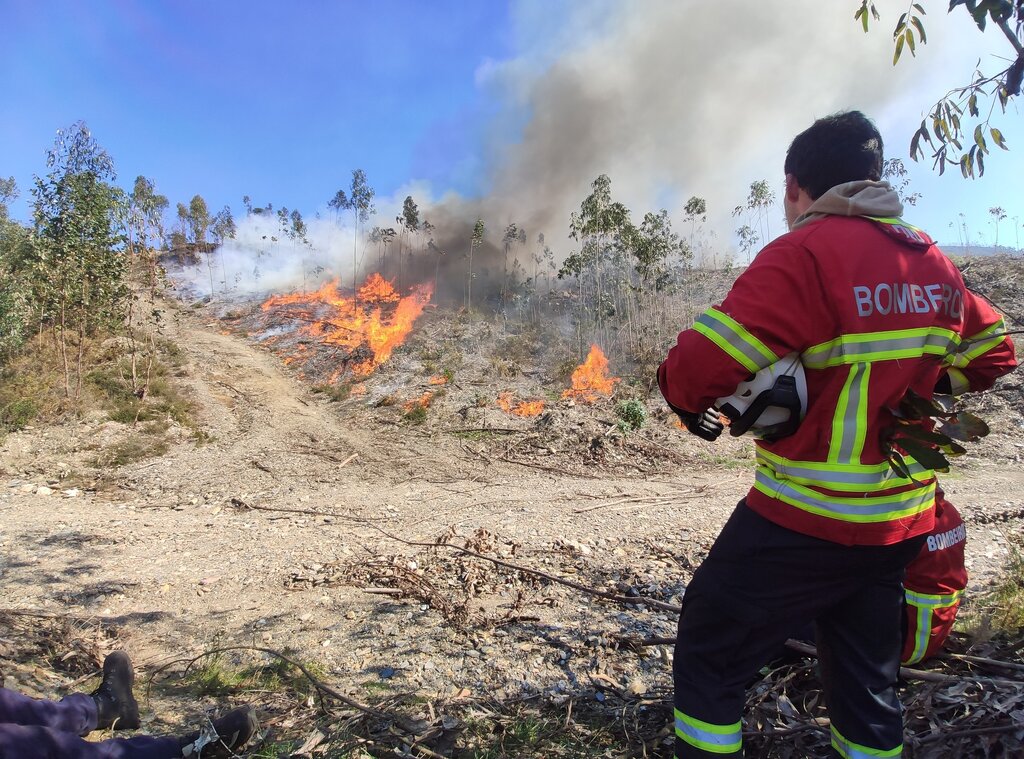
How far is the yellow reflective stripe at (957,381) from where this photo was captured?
1.68 metres

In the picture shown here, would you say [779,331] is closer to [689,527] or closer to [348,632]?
[348,632]

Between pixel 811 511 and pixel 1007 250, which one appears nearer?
pixel 811 511

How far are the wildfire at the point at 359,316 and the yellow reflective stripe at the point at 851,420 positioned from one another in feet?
46.9

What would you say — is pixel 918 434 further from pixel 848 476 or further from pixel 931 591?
pixel 931 591

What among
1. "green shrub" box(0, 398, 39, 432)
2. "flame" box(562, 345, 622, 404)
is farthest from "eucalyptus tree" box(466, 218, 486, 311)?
"green shrub" box(0, 398, 39, 432)

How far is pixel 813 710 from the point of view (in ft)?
6.21

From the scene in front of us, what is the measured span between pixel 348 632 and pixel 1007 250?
32991mm

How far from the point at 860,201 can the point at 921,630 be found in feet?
4.93

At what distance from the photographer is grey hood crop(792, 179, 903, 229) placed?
1.38 metres

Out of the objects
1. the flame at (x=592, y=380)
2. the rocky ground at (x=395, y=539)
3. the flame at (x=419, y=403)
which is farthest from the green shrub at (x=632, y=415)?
the flame at (x=419, y=403)

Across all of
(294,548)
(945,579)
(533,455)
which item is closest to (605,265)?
(533,455)

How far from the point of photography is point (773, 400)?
1.31 metres

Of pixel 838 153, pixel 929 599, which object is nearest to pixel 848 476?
pixel 838 153

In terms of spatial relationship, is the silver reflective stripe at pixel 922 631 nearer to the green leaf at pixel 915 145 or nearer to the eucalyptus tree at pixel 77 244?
the green leaf at pixel 915 145
